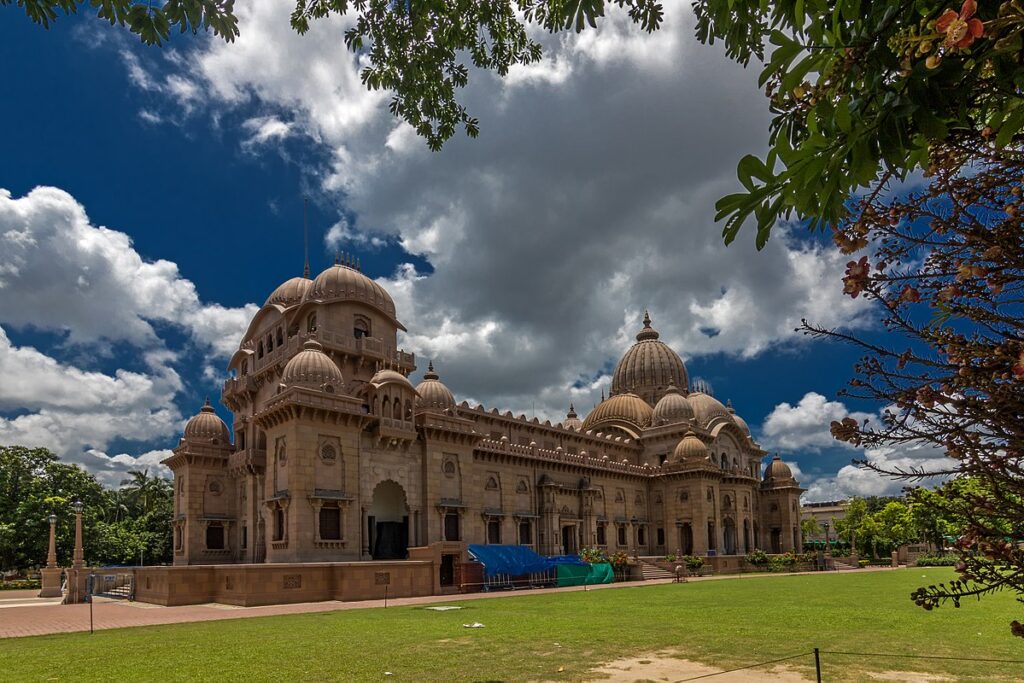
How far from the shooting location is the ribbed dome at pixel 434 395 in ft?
141

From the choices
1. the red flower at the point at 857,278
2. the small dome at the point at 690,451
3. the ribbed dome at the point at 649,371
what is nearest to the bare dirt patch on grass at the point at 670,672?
the red flower at the point at 857,278

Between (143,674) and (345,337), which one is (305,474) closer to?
(345,337)

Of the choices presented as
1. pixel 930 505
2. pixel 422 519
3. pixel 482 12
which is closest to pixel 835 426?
pixel 930 505

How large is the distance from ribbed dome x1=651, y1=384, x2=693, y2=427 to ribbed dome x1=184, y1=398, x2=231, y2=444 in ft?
120

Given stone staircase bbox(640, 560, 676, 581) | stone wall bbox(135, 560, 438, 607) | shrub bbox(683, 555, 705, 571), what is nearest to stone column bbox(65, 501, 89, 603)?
stone wall bbox(135, 560, 438, 607)

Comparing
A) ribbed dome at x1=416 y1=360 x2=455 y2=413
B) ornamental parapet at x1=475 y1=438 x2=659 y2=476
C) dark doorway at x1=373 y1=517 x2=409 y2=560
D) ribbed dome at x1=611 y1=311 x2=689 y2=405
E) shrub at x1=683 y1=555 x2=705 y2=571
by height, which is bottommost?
shrub at x1=683 y1=555 x2=705 y2=571

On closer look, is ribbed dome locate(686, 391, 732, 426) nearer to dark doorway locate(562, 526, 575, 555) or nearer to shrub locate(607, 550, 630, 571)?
dark doorway locate(562, 526, 575, 555)

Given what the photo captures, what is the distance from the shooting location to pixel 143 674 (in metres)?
12.2

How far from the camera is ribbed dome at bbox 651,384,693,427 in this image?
209 ft

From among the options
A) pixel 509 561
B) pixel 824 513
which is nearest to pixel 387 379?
pixel 509 561

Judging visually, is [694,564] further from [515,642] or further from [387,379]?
[515,642]

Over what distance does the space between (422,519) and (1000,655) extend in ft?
101

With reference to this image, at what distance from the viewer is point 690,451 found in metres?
59.6

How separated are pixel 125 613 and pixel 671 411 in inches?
1878
